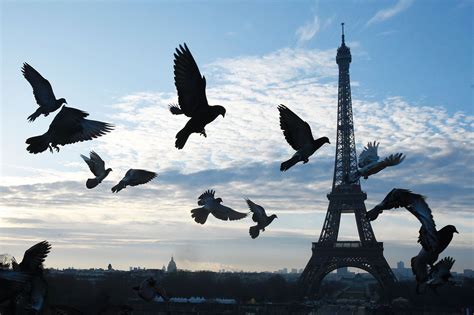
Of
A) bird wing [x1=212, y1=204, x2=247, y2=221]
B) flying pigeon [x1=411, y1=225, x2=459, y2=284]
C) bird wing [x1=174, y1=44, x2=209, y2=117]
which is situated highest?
bird wing [x1=174, y1=44, x2=209, y2=117]

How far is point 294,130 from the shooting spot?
881 centimetres

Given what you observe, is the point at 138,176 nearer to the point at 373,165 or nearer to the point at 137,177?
the point at 137,177

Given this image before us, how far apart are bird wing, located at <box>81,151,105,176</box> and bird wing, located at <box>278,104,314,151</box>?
122 inches

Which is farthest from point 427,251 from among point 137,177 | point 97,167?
point 97,167

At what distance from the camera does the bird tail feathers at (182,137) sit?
8.08 m

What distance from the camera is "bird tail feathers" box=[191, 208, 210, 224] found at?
10703mm

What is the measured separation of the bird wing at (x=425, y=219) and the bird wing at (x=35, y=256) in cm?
407

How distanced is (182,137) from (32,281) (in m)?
2.43

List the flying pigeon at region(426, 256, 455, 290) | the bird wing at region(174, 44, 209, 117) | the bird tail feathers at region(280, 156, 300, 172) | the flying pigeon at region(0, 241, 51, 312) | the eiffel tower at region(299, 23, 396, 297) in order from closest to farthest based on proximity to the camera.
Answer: the flying pigeon at region(0, 241, 51, 312) < the flying pigeon at region(426, 256, 455, 290) < the bird wing at region(174, 44, 209, 117) < the bird tail feathers at region(280, 156, 300, 172) < the eiffel tower at region(299, 23, 396, 297)

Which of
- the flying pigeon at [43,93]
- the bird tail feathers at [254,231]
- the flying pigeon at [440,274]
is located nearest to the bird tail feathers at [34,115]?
the flying pigeon at [43,93]

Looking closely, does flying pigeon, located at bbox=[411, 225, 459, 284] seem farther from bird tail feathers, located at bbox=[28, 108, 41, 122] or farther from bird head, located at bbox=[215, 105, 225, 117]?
bird tail feathers, located at bbox=[28, 108, 41, 122]

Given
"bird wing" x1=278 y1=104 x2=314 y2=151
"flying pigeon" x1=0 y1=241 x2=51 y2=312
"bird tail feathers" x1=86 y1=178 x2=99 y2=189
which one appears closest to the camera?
"flying pigeon" x1=0 y1=241 x2=51 y2=312

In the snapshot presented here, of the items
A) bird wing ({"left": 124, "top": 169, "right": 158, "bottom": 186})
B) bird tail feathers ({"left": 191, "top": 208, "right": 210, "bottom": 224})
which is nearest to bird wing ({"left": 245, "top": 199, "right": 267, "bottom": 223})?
bird tail feathers ({"left": 191, "top": 208, "right": 210, "bottom": 224})

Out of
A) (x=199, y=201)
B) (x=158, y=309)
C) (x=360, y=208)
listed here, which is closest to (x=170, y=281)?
(x=158, y=309)
